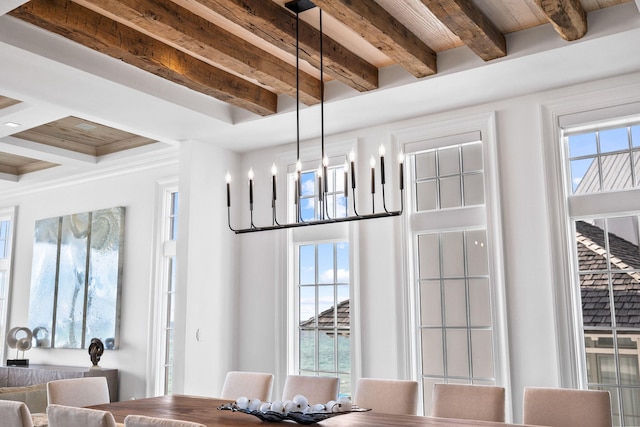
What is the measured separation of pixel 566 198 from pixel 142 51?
297 centimetres

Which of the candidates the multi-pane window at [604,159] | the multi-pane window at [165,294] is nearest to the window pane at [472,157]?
the multi-pane window at [604,159]

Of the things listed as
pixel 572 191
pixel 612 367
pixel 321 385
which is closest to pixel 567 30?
→ pixel 572 191

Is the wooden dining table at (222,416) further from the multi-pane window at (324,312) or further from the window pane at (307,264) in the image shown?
the window pane at (307,264)

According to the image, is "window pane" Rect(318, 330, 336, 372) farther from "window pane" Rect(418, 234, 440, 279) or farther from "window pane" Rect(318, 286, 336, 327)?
"window pane" Rect(418, 234, 440, 279)

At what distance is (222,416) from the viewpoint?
335cm

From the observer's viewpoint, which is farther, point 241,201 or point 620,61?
point 241,201

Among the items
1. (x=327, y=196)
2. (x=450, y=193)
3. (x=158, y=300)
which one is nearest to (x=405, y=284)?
(x=450, y=193)

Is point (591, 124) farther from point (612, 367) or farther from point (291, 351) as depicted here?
point (291, 351)

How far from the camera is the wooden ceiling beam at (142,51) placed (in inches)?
133

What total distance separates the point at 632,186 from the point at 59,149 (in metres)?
5.40

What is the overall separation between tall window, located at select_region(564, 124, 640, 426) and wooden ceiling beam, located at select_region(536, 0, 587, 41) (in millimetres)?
927

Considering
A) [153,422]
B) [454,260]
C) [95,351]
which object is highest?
[454,260]

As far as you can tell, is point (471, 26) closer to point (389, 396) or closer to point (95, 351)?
point (389, 396)

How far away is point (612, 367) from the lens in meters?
4.06
